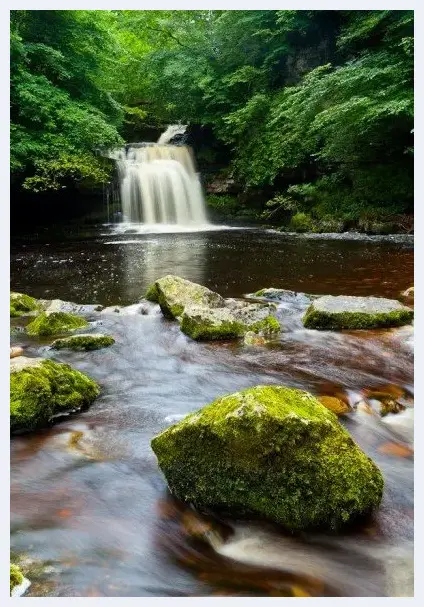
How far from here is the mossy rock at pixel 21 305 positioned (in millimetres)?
7443

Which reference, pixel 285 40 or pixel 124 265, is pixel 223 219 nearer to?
pixel 285 40

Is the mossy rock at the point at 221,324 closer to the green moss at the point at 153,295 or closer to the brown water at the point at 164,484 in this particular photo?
the brown water at the point at 164,484

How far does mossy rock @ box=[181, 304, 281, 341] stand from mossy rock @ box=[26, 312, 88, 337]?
1620 mm

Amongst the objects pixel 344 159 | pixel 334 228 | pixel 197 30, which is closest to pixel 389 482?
pixel 334 228

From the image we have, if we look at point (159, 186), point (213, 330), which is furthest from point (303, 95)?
point (213, 330)

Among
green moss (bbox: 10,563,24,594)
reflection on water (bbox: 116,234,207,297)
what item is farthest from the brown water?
reflection on water (bbox: 116,234,207,297)

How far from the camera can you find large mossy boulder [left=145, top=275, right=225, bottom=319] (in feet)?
23.0

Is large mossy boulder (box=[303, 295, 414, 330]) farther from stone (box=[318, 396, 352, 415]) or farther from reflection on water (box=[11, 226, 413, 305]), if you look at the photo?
stone (box=[318, 396, 352, 415])

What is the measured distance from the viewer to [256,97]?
19.0m

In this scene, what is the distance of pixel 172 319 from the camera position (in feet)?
23.1

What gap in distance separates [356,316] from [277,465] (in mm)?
3943

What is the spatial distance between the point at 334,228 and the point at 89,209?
401 inches

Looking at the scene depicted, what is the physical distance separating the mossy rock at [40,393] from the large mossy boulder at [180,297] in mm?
2896

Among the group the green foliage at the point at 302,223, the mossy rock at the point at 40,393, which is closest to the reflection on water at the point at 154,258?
the green foliage at the point at 302,223
